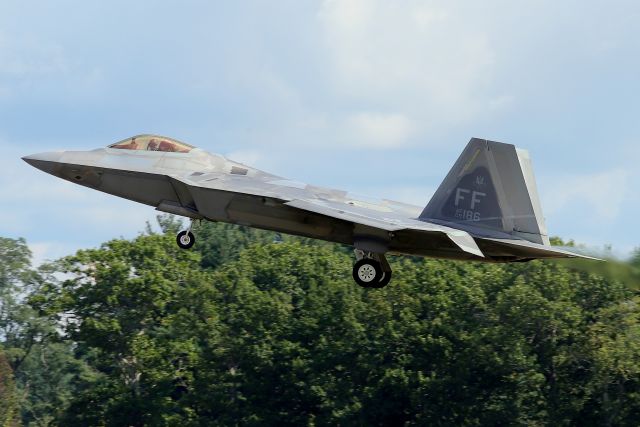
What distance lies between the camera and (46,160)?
2872 cm

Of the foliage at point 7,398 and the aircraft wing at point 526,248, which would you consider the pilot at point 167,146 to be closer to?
the aircraft wing at point 526,248

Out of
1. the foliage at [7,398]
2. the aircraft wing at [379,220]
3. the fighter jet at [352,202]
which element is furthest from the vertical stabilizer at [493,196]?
the foliage at [7,398]

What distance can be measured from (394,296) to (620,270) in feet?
93.5

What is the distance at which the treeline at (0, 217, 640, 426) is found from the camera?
55.4 m

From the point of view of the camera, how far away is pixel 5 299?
3824 inches

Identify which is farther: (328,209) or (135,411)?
(135,411)

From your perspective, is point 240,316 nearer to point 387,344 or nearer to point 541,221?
point 387,344

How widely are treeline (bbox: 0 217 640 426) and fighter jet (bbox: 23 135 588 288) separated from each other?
995 inches

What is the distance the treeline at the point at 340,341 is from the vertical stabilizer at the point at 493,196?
2513cm

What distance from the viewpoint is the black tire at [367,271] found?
27.5 m

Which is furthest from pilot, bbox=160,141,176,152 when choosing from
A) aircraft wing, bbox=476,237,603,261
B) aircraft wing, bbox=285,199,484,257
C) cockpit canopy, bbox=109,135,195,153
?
aircraft wing, bbox=476,237,603,261

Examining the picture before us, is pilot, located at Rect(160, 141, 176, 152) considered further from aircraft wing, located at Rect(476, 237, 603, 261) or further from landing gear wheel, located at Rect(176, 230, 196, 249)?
aircraft wing, located at Rect(476, 237, 603, 261)

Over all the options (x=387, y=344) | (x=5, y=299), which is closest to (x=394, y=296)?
(x=387, y=344)

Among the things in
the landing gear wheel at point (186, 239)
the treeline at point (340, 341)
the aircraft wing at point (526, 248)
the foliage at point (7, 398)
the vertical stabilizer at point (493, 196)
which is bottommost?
the foliage at point (7, 398)
